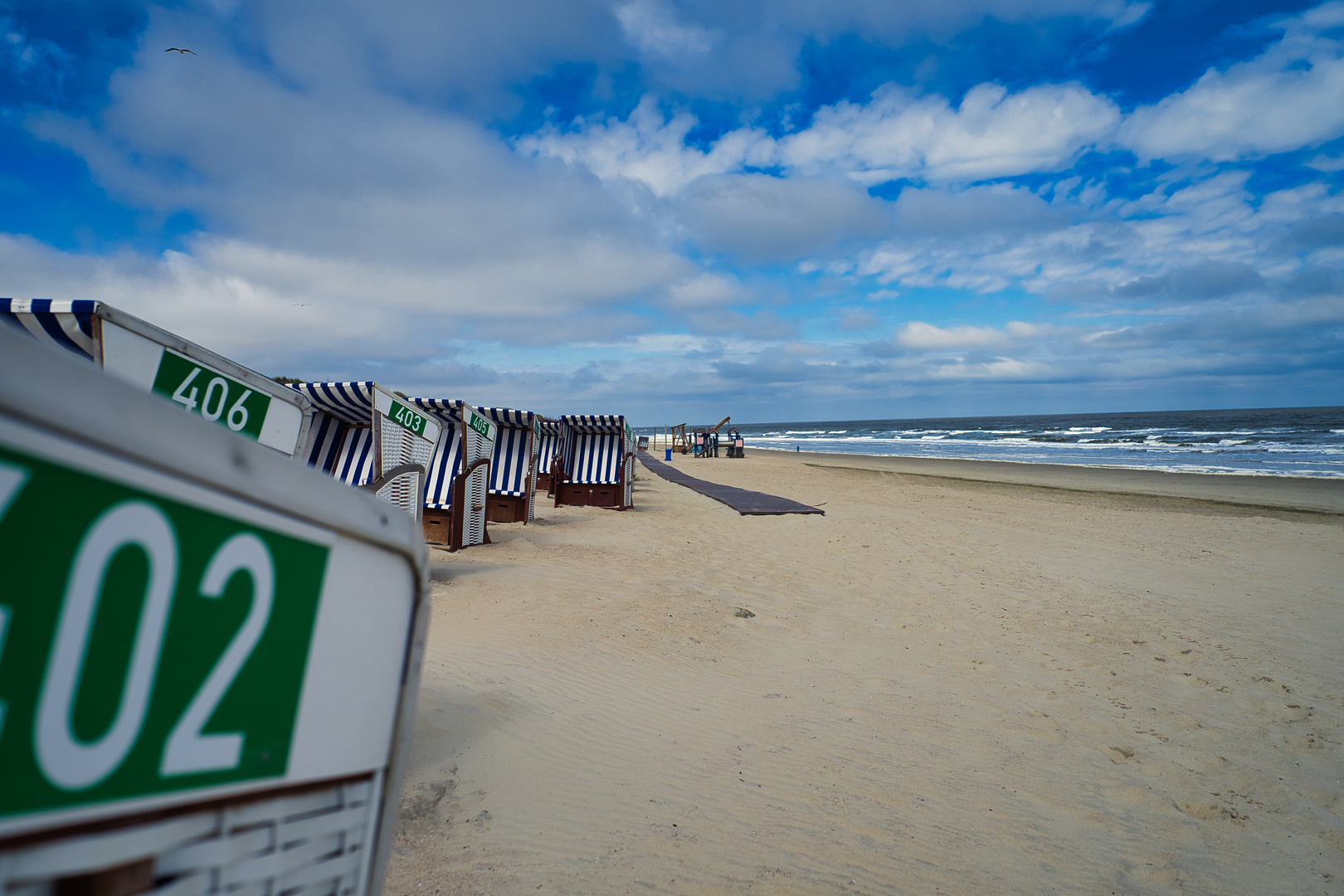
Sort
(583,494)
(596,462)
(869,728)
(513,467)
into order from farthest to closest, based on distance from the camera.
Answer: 1. (596,462)
2. (583,494)
3. (513,467)
4. (869,728)

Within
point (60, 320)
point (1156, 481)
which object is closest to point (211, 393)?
point (60, 320)

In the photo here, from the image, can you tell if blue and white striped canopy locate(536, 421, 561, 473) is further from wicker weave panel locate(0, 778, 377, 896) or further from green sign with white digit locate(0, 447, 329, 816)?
green sign with white digit locate(0, 447, 329, 816)

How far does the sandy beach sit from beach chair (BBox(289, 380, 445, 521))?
0.96 metres

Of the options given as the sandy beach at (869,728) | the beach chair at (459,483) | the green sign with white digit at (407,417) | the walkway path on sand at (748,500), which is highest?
the green sign with white digit at (407,417)

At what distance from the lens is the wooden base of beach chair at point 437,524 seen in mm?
7055

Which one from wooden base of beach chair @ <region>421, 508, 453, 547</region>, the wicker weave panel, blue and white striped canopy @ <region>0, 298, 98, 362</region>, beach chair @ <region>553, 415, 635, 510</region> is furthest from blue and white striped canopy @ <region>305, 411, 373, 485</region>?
the wicker weave panel

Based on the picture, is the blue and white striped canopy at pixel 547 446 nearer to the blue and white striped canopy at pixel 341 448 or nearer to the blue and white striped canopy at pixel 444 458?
the blue and white striped canopy at pixel 444 458

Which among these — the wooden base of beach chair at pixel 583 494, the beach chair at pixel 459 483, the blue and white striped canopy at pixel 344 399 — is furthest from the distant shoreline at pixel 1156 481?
the blue and white striped canopy at pixel 344 399

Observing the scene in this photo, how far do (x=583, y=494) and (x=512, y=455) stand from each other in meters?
2.56

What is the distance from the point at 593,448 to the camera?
12.2 m

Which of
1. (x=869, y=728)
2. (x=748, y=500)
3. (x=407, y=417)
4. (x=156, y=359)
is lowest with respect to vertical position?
(x=869, y=728)

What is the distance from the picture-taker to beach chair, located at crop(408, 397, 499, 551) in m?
6.88

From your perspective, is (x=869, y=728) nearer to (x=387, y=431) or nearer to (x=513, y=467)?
(x=387, y=431)

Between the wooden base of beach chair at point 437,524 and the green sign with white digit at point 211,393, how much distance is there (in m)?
4.68
